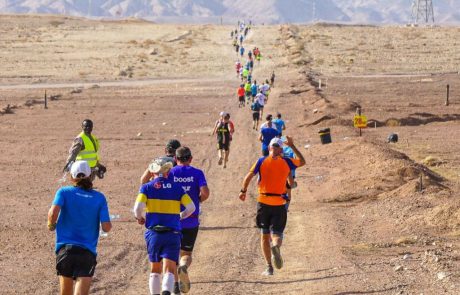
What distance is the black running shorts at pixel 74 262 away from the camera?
955 cm

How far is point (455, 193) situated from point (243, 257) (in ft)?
17.5

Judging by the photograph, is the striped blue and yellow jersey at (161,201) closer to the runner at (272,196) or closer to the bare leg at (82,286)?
the bare leg at (82,286)

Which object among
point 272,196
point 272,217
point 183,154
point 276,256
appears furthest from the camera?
point 272,217

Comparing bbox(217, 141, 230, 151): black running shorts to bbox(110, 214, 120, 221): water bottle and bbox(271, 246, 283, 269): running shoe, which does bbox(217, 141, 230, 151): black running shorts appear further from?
bbox(271, 246, 283, 269): running shoe

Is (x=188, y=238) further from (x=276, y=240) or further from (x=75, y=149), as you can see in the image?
(x=75, y=149)

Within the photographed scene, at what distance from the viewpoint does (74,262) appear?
31.4 feet

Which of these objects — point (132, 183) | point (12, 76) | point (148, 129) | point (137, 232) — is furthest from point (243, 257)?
point (12, 76)

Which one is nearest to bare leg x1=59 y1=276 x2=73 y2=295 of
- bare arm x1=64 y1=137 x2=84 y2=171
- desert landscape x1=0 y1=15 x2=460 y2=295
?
desert landscape x1=0 y1=15 x2=460 y2=295

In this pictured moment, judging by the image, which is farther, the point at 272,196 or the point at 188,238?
the point at 272,196

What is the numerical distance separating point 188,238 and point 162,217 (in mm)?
1311

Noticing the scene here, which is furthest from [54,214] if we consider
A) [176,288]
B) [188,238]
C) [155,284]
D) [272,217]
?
[272,217]

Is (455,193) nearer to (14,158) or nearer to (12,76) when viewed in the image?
(14,158)

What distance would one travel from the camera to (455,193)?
18234mm

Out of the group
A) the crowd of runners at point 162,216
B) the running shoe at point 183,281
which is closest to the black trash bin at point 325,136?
Answer: the crowd of runners at point 162,216
